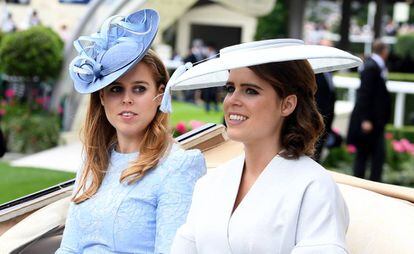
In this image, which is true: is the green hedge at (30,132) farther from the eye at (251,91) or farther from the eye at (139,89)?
the eye at (251,91)

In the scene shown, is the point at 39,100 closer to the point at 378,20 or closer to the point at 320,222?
the point at 320,222

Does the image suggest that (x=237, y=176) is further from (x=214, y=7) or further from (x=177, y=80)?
(x=214, y=7)

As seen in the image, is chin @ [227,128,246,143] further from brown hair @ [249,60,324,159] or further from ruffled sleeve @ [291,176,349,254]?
ruffled sleeve @ [291,176,349,254]

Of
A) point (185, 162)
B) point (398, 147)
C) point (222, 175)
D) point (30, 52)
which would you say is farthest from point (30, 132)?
point (222, 175)

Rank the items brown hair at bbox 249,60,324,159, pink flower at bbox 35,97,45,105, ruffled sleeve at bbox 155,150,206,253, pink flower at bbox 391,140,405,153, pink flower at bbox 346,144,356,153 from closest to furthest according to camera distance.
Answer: brown hair at bbox 249,60,324,159 < ruffled sleeve at bbox 155,150,206,253 < pink flower at bbox 346,144,356,153 < pink flower at bbox 391,140,405,153 < pink flower at bbox 35,97,45,105

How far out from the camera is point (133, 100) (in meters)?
2.76

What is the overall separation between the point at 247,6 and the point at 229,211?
10.3m

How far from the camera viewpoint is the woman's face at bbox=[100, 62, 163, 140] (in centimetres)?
276

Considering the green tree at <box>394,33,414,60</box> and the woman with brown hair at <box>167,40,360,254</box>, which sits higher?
the woman with brown hair at <box>167,40,360,254</box>

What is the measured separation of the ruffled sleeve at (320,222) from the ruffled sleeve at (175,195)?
1.87ft

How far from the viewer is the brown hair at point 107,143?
8.92 ft

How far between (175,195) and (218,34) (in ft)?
105

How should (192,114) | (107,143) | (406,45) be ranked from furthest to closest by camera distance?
(406,45) → (192,114) → (107,143)

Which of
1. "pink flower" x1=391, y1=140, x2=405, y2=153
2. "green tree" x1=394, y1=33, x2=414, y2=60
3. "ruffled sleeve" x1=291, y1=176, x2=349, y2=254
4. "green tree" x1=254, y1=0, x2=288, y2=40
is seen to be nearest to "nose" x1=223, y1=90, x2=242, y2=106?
"ruffled sleeve" x1=291, y1=176, x2=349, y2=254
